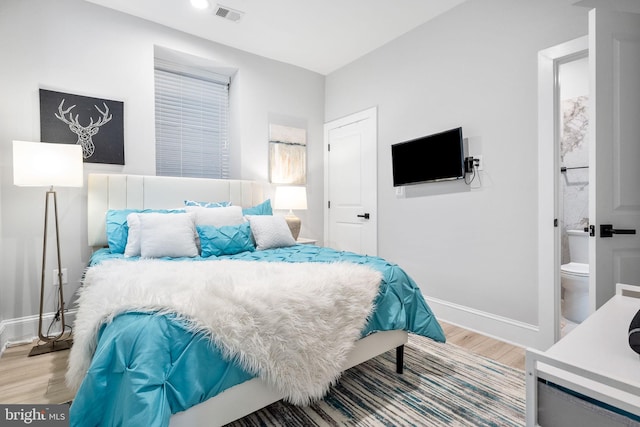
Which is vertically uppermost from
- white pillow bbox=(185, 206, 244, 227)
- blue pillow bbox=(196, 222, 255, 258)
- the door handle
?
white pillow bbox=(185, 206, 244, 227)

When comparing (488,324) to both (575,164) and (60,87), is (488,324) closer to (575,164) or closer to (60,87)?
(575,164)

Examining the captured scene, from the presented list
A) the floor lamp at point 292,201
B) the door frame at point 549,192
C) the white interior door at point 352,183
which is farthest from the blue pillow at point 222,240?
the door frame at point 549,192

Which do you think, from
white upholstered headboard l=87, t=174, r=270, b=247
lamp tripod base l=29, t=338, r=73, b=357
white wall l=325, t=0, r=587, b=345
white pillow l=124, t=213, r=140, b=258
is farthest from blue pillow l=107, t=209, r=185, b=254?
white wall l=325, t=0, r=587, b=345

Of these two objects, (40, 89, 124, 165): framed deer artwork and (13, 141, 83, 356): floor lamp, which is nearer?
(13, 141, 83, 356): floor lamp

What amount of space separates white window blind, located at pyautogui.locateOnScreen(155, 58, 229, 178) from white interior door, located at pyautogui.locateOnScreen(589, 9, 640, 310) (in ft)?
11.5

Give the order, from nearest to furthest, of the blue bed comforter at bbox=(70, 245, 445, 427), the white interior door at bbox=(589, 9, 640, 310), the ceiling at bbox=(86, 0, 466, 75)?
the blue bed comforter at bbox=(70, 245, 445, 427), the white interior door at bbox=(589, 9, 640, 310), the ceiling at bbox=(86, 0, 466, 75)

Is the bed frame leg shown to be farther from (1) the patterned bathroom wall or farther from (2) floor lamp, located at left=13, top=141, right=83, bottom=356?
(1) the patterned bathroom wall

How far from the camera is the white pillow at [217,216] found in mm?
2656

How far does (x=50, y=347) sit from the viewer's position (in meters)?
2.38

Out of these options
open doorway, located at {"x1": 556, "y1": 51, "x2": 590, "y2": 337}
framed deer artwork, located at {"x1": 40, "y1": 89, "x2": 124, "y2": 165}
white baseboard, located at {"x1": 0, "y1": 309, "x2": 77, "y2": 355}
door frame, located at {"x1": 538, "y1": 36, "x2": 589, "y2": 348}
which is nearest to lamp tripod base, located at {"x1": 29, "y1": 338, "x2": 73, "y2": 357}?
white baseboard, located at {"x1": 0, "y1": 309, "x2": 77, "y2": 355}

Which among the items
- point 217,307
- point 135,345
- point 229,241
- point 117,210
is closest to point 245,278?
point 217,307

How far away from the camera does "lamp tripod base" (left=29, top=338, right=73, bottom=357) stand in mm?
2325

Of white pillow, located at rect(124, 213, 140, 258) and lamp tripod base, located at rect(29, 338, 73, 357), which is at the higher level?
white pillow, located at rect(124, 213, 140, 258)

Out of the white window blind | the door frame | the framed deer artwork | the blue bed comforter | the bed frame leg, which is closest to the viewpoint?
the blue bed comforter
